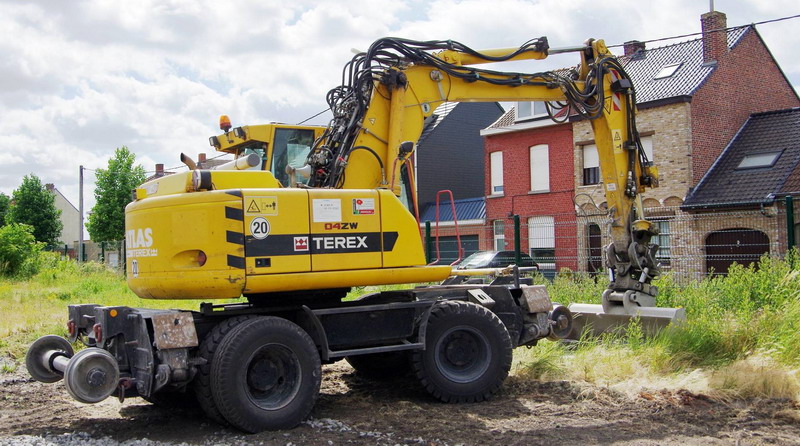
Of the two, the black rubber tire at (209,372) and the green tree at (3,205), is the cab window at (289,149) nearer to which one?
the black rubber tire at (209,372)

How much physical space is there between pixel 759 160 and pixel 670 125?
2806 millimetres

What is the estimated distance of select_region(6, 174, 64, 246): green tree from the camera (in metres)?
48.8

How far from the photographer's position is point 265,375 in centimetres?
706

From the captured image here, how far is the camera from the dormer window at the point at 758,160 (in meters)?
23.5

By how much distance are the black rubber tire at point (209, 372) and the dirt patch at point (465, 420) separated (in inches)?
8.0

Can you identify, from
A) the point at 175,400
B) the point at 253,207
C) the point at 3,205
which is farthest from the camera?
the point at 3,205

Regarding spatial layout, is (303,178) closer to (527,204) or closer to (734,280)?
(734,280)

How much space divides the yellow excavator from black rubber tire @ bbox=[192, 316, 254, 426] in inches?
0.7

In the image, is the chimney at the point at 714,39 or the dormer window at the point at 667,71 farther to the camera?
the dormer window at the point at 667,71

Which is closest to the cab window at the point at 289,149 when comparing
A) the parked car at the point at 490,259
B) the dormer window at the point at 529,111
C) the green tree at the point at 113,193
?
the parked car at the point at 490,259

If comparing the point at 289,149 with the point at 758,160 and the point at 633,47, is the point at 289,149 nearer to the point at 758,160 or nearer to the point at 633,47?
the point at 758,160

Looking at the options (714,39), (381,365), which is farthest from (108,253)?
(381,365)

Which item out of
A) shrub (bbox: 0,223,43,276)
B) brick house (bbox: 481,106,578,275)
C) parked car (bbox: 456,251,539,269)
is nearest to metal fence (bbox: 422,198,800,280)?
parked car (bbox: 456,251,539,269)

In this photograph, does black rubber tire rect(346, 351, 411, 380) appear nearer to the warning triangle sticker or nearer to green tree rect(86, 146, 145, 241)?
the warning triangle sticker
